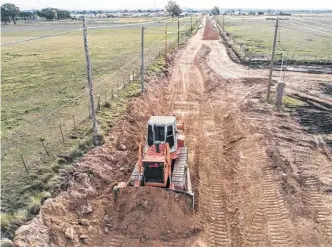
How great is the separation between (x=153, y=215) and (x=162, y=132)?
3.30 meters

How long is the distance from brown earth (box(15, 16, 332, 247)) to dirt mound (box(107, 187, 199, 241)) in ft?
0.12

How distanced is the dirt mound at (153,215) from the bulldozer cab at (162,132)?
2.06 m

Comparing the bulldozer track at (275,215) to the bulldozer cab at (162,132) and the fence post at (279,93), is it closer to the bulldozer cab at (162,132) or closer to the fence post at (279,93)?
the bulldozer cab at (162,132)

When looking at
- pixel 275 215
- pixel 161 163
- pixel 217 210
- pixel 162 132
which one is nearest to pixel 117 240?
pixel 161 163

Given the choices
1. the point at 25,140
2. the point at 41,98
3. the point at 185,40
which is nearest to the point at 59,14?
the point at 185,40

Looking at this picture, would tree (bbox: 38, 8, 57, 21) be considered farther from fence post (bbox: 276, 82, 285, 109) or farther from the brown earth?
fence post (bbox: 276, 82, 285, 109)

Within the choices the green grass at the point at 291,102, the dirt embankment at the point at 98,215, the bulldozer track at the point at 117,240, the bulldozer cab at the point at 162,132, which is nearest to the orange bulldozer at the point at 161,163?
the bulldozer cab at the point at 162,132

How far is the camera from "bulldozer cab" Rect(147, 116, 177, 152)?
13234 mm

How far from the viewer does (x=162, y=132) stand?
43.8 ft

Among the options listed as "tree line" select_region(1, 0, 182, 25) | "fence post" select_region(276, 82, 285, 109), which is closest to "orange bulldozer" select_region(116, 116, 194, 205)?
"fence post" select_region(276, 82, 285, 109)

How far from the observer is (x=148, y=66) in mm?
33750

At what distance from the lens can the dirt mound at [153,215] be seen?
1211 cm

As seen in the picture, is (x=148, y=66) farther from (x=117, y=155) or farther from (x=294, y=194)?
(x=294, y=194)

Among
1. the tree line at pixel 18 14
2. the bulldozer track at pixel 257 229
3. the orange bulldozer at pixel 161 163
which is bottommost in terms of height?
the bulldozer track at pixel 257 229
